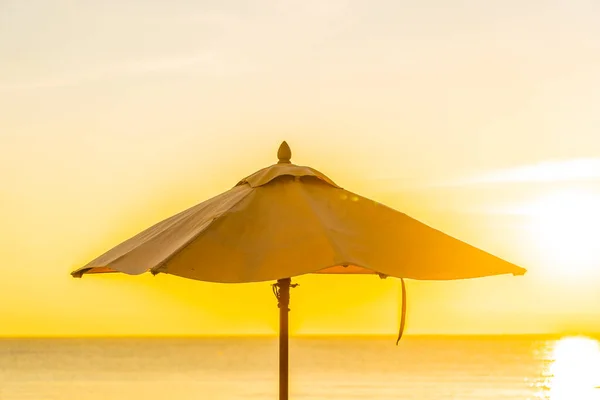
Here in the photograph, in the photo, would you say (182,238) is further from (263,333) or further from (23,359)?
(263,333)

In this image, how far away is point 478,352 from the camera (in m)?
67.6

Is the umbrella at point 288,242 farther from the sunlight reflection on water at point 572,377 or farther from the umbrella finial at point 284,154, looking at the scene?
the sunlight reflection on water at point 572,377

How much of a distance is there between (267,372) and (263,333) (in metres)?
80.3

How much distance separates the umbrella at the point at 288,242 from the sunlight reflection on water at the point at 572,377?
31.3 m

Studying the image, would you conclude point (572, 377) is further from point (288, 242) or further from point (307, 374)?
point (288, 242)

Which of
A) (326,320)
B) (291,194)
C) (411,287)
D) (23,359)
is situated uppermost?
(326,320)

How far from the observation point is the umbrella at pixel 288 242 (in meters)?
3.96

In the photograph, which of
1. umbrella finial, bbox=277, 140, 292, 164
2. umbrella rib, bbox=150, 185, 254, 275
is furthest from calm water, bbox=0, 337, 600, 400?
umbrella rib, bbox=150, 185, 254, 275

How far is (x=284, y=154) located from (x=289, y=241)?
4.23 ft

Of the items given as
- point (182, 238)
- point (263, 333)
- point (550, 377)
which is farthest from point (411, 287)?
point (263, 333)

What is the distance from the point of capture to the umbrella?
3963 millimetres

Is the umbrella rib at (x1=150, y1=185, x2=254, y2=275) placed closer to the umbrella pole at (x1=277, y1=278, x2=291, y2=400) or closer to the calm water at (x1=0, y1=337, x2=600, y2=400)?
the umbrella pole at (x1=277, y1=278, x2=291, y2=400)

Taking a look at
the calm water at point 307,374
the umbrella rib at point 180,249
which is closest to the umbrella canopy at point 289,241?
the umbrella rib at point 180,249

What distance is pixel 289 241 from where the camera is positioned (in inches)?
163
